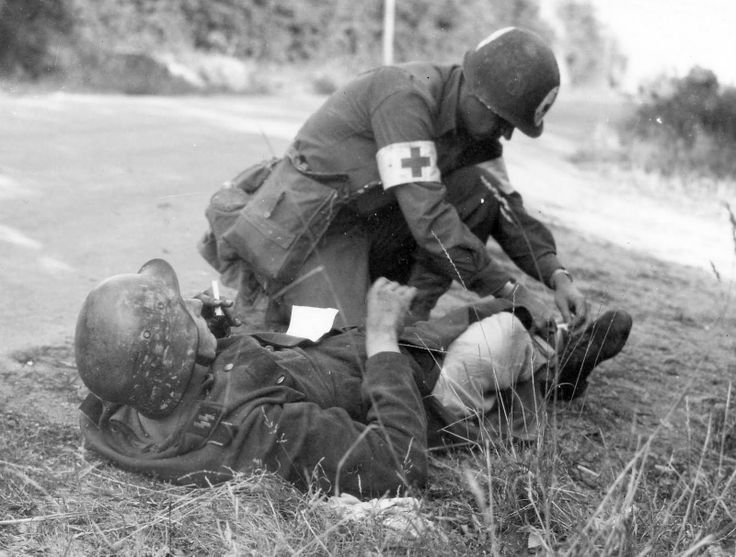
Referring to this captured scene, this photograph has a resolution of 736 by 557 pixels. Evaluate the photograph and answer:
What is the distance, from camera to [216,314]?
3271 millimetres

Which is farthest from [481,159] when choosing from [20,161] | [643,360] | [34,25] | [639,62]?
[34,25]

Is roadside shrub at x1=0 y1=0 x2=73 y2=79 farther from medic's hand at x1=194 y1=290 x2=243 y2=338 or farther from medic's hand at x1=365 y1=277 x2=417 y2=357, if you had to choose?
medic's hand at x1=365 y1=277 x2=417 y2=357

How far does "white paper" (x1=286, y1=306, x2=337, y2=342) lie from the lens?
3.63m

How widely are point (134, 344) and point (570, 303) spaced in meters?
2.03

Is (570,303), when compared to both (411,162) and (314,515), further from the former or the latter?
(314,515)

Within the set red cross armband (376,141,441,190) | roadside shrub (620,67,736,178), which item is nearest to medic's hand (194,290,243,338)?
red cross armband (376,141,441,190)

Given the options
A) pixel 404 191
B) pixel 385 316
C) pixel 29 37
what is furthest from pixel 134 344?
pixel 29 37

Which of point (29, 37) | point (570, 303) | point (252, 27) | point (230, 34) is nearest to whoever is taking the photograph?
point (570, 303)

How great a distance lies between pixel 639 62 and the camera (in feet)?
47.5

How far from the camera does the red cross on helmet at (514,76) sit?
3.75m

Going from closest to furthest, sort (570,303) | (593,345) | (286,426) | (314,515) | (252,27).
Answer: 1. (314,515)
2. (286,426)
3. (593,345)
4. (570,303)
5. (252,27)

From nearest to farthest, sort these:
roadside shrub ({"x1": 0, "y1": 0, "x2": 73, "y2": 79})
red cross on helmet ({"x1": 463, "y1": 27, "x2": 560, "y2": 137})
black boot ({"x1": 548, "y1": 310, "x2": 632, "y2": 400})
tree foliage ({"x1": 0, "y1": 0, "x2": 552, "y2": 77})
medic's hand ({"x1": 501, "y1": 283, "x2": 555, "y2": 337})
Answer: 1. black boot ({"x1": 548, "y1": 310, "x2": 632, "y2": 400})
2. red cross on helmet ({"x1": 463, "y1": 27, "x2": 560, "y2": 137})
3. medic's hand ({"x1": 501, "y1": 283, "x2": 555, "y2": 337})
4. roadside shrub ({"x1": 0, "y1": 0, "x2": 73, "y2": 79})
5. tree foliage ({"x1": 0, "y1": 0, "x2": 552, "y2": 77})

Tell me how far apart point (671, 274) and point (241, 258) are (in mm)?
3758

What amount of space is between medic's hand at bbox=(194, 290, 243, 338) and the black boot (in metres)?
1.27
